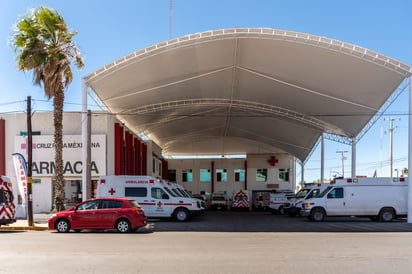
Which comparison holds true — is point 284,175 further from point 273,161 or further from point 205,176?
point 205,176

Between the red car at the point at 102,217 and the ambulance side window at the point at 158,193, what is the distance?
5.81 meters

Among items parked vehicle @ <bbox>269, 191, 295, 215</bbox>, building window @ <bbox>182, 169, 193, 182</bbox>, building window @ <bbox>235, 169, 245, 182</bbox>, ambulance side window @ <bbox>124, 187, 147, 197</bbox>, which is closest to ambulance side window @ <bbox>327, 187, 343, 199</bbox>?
parked vehicle @ <bbox>269, 191, 295, 215</bbox>

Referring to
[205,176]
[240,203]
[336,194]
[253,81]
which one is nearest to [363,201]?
[336,194]

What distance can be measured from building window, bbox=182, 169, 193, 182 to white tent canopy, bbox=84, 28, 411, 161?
14.7 m

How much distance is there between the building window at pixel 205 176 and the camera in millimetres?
51188

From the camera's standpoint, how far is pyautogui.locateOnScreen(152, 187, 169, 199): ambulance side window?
72.8 feet

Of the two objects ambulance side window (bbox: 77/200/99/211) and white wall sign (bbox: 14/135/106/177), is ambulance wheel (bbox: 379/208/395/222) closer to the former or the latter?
ambulance side window (bbox: 77/200/99/211)

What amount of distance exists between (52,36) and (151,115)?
1250 centimetres

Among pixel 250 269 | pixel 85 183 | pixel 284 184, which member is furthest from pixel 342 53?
pixel 284 184

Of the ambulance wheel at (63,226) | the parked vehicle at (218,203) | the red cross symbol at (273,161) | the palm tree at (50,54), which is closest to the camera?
the ambulance wheel at (63,226)

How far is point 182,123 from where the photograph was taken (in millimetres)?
40094

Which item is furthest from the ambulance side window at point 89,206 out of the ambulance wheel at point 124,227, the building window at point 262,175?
the building window at point 262,175

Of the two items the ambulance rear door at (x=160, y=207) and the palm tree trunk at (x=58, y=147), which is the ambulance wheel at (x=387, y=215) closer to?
the ambulance rear door at (x=160, y=207)

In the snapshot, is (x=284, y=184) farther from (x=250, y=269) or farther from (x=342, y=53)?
(x=250, y=269)
